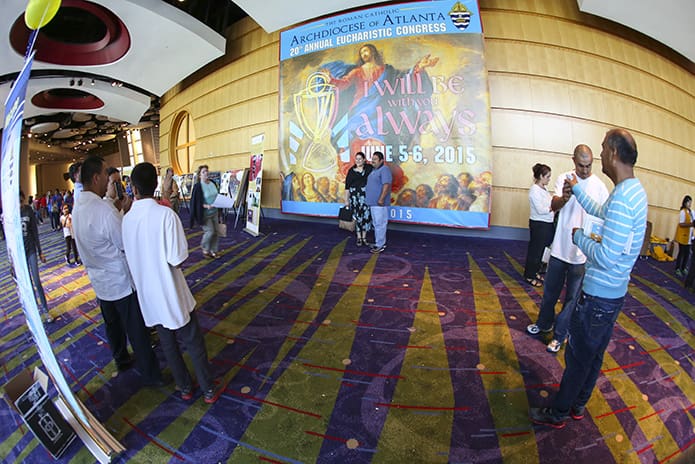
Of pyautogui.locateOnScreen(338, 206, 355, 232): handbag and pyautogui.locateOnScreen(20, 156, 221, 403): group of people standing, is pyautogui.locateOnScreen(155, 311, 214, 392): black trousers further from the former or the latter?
pyautogui.locateOnScreen(338, 206, 355, 232): handbag

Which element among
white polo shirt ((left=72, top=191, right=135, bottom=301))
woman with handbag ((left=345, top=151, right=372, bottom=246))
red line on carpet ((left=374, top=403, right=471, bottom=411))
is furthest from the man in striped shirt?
woman with handbag ((left=345, top=151, right=372, bottom=246))

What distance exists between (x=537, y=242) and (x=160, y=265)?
378 centimetres

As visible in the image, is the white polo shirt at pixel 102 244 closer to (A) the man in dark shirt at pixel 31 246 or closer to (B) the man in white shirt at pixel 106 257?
(B) the man in white shirt at pixel 106 257

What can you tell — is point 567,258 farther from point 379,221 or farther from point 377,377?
point 379,221

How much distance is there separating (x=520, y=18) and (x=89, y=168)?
22.2ft

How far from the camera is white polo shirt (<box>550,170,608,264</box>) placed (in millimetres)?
2170

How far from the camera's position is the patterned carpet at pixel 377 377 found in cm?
158

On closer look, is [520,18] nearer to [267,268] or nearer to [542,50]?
[542,50]

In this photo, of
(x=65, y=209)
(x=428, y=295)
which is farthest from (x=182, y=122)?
(x=428, y=295)

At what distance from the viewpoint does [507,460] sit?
4.88 ft

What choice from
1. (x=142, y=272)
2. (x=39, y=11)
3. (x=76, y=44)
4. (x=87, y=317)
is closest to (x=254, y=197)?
(x=87, y=317)

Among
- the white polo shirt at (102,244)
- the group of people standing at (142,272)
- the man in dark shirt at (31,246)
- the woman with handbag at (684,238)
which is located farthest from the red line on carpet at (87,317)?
the woman with handbag at (684,238)

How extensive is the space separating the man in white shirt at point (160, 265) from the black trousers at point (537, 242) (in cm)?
357

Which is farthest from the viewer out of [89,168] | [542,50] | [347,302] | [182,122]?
[182,122]
